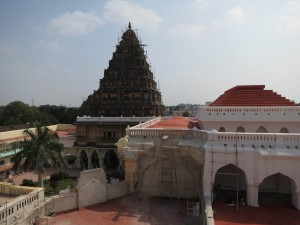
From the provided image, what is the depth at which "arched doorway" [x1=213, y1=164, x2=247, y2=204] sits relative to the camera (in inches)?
606

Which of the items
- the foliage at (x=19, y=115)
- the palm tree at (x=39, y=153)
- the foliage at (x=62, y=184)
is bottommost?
the foliage at (x=62, y=184)

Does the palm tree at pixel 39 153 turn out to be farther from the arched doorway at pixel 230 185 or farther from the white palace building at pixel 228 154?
the arched doorway at pixel 230 185

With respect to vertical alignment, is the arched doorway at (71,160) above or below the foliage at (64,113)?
below

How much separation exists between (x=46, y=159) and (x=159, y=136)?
7246 mm

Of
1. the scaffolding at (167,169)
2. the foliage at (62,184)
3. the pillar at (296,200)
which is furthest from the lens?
the foliage at (62,184)

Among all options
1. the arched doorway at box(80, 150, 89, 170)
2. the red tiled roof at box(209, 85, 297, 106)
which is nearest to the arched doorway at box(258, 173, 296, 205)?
the red tiled roof at box(209, 85, 297, 106)

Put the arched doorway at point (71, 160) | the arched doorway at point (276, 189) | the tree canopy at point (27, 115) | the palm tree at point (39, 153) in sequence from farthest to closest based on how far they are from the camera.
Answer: the tree canopy at point (27, 115) < the arched doorway at point (71, 160) < the palm tree at point (39, 153) < the arched doorway at point (276, 189)

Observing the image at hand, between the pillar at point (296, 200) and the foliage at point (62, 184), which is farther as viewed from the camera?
the foliage at point (62, 184)

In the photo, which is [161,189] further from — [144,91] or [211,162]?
[144,91]

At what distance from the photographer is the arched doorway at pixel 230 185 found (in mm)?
15398

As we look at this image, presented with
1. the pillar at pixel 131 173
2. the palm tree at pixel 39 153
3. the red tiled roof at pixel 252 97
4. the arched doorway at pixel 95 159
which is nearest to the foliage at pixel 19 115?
the arched doorway at pixel 95 159

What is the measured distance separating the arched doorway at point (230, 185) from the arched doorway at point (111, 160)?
776 inches

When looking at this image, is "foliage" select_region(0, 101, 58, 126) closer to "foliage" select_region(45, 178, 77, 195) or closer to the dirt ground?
"foliage" select_region(45, 178, 77, 195)

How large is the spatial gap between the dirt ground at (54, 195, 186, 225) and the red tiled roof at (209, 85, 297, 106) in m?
7.50
